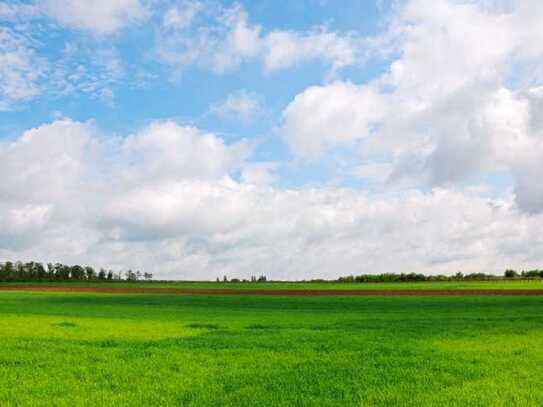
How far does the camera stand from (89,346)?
72.3ft

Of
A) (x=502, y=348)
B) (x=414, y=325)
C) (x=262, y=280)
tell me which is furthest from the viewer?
(x=262, y=280)

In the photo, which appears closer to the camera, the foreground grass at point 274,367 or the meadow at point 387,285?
the foreground grass at point 274,367

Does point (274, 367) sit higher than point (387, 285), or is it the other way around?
point (274, 367)

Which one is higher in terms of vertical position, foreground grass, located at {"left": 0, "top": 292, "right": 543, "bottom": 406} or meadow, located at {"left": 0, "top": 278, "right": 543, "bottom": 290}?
foreground grass, located at {"left": 0, "top": 292, "right": 543, "bottom": 406}

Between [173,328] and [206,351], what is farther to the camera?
[173,328]

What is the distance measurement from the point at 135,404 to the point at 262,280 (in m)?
183

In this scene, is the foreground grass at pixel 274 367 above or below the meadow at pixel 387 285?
above

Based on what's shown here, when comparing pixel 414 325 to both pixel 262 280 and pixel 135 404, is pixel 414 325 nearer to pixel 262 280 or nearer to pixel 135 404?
pixel 135 404

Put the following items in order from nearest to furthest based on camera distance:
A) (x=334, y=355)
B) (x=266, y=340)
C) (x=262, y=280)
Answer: (x=334, y=355), (x=266, y=340), (x=262, y=280)

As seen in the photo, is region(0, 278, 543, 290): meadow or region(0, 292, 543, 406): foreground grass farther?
region(0, 278, 543, 290): meadow

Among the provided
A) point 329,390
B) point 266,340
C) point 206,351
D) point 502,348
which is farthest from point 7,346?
point 502,348

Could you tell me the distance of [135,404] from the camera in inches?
513

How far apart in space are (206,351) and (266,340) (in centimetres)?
366

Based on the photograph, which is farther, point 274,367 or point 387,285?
point 387,285
